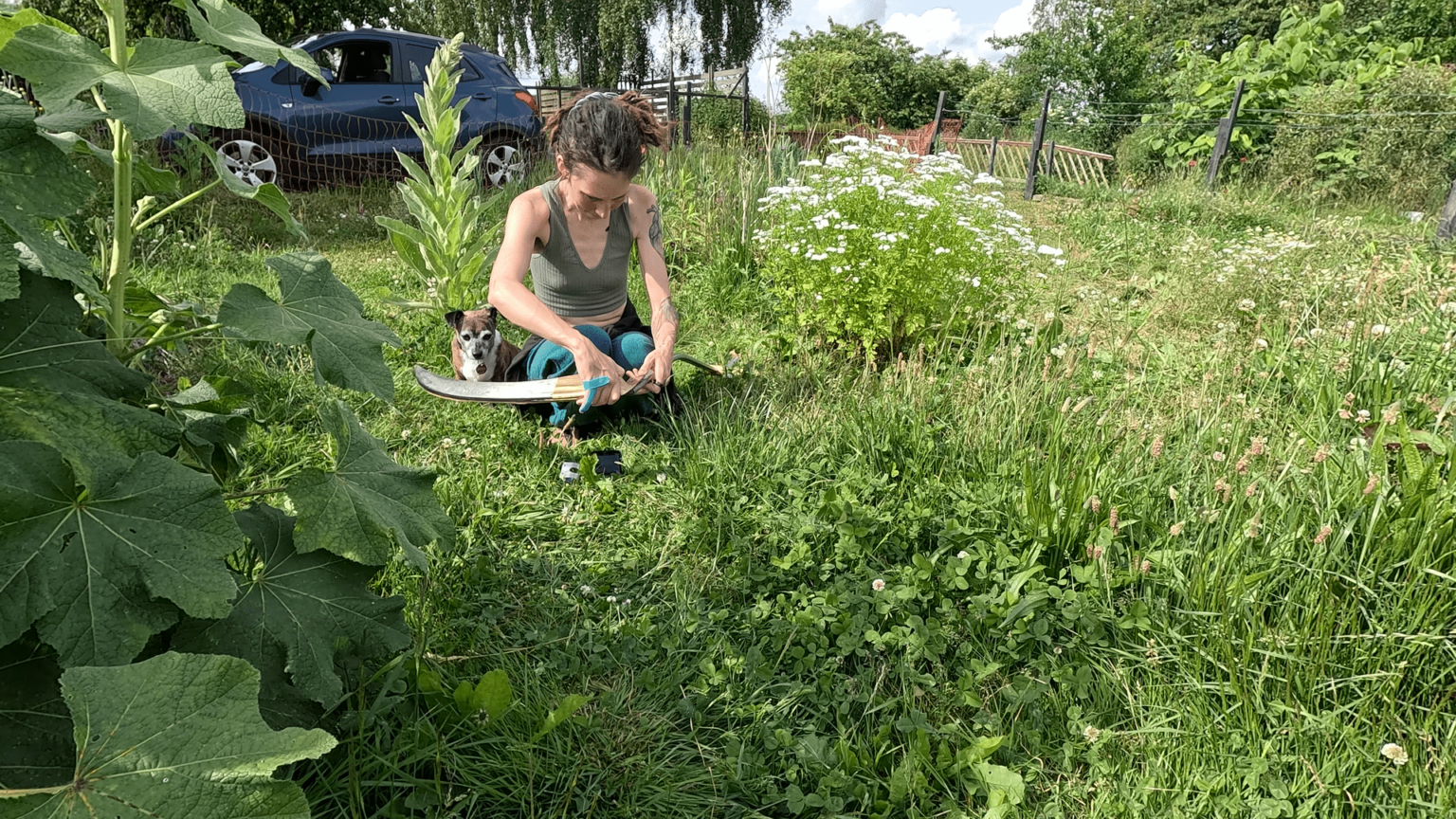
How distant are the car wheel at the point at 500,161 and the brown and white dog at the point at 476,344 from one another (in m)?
4.60

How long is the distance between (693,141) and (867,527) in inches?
257

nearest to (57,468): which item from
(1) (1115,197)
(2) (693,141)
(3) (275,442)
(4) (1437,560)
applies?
(3) (275,442)

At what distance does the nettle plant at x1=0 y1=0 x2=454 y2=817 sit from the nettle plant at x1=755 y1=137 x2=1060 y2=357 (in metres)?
2.63

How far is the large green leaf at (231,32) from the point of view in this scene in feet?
3.18

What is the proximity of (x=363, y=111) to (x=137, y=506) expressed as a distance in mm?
8011

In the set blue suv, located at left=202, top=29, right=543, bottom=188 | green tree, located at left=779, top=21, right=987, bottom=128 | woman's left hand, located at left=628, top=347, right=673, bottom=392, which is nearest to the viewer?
woman's left hand, located at left=628, top=347, right=673, bottom=392

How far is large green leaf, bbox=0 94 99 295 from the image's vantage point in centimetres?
81

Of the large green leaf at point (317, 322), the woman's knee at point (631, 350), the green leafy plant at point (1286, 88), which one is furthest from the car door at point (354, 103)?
the green leafy plant at point (1286, 88)

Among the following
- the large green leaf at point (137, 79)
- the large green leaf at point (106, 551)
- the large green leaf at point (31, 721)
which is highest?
the large green leaf at point (137, 79)

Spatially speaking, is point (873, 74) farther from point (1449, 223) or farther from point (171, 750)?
point (171, 750)

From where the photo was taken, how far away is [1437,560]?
5.41 ft

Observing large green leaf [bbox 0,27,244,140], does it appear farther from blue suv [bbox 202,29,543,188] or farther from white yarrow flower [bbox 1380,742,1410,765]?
blue suv [bbox 202,29,543,188]

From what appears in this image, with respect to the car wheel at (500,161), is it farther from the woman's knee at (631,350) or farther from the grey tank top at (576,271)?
the woman's knee at (631,350)

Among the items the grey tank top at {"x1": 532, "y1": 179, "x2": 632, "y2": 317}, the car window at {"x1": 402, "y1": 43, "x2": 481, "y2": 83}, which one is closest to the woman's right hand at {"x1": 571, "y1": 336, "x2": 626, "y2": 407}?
the grey tank top at {"x1": 532, "y1": 179, "x2": 632, "y2": 317}
